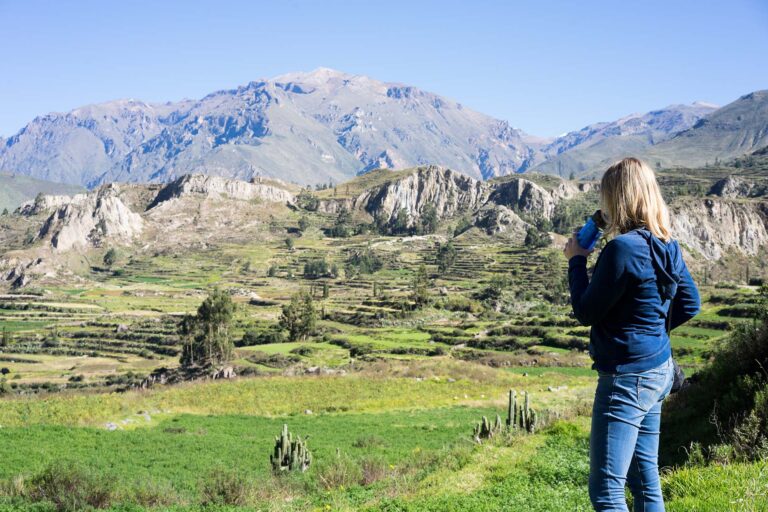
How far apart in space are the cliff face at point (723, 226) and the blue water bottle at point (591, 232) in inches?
6155

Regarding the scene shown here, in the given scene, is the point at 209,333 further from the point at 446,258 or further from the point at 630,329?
the point at 446,258

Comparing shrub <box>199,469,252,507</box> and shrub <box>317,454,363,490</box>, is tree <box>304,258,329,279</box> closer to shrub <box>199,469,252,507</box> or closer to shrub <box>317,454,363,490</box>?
shrub <box>317,454,363,490</box>

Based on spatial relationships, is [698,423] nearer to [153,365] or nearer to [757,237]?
[153,365]

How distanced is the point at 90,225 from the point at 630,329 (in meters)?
205

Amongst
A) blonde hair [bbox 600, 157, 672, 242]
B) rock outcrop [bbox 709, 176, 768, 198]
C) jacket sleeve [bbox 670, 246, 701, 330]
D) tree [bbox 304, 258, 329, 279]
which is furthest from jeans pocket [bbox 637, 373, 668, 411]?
rock outcrop [bbox 709, 176, 768, 198]

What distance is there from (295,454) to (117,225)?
7635 inches

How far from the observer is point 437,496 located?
336 inches

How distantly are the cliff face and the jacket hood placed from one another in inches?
6158

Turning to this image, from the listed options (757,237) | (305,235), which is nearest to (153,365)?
(305,235)

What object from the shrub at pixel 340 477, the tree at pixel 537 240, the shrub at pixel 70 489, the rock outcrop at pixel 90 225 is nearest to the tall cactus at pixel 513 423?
the shrub at pixel 340 477

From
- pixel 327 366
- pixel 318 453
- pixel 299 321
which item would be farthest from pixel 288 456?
pixel 299 321

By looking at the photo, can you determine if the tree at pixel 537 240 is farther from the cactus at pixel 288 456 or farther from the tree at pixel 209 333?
the cactus at pixel 288 456

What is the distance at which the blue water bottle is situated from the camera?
4.52 metres

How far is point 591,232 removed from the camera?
4539 millimetres
